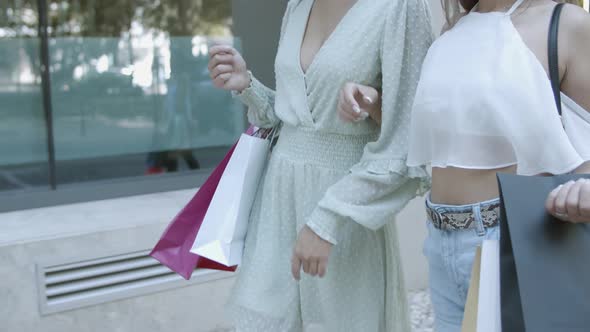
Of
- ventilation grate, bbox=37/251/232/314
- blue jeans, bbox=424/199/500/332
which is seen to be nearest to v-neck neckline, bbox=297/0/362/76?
blue jeans, bbox=424/199/500/332

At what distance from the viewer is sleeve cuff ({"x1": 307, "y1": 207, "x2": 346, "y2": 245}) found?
5.38ft

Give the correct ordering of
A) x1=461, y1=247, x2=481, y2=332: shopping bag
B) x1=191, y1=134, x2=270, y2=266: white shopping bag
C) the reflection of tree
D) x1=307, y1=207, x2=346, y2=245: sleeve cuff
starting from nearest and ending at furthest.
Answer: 1. x1=461, y1=247, x2=481, y2=332: shopping bag
2. x1=307, y1=207, x2=346, y2=245: sleeve cuff
3. x1=191, y1=134, x2=270, y2=266: white shopping bag
4. the reflection of tree

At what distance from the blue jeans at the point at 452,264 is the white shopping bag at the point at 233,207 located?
0.56 m

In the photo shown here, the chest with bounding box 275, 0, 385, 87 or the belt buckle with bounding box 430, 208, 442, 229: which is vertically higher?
the chest with bounding box 275, 0, 385, 87

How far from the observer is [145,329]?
3.52 metres

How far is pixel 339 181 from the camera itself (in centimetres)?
170

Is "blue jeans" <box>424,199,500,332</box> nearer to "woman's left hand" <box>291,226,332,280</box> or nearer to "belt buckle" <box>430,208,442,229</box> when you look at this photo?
"belt buckle" <box>430,208,442,229</box>

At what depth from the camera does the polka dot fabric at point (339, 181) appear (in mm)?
1668

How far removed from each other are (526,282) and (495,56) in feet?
1.82

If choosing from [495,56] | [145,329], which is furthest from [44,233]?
[495,56]

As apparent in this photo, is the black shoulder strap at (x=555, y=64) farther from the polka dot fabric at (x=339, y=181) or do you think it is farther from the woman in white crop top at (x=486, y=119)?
the polka dot fabric at (x=339, y=181)

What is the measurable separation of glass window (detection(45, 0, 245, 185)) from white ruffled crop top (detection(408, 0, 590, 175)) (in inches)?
123

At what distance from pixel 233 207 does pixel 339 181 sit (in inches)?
15.1

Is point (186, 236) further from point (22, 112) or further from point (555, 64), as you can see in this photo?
point (22, 112)
